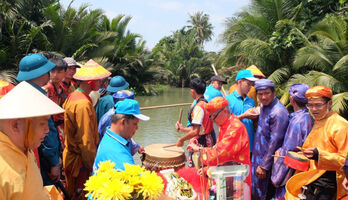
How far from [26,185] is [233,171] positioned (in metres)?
1.79

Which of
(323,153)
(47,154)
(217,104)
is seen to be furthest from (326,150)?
(47,154)

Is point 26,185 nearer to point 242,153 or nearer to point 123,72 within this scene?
point 242,153

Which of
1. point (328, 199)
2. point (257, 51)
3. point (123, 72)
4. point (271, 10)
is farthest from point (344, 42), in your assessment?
point (123, 72)

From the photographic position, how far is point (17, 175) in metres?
1.50

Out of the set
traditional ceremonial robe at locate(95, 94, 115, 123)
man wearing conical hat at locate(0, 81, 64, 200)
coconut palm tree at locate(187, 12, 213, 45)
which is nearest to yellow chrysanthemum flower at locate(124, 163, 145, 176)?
man wearing conical hat at locate(0, 81, 64, 200)

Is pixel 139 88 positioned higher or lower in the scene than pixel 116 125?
lower

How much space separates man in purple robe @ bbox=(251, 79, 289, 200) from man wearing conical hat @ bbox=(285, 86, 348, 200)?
44 cm

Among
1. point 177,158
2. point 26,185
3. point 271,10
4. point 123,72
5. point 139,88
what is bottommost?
point 139,88

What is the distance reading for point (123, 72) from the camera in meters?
20.0

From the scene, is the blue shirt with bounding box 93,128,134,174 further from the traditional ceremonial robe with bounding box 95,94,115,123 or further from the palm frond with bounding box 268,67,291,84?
the palm frond with bounding box 268,67,291,84

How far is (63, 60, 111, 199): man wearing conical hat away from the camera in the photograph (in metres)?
3.23

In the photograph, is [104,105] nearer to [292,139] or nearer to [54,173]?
[54,173]

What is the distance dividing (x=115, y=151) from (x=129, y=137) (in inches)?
8.8

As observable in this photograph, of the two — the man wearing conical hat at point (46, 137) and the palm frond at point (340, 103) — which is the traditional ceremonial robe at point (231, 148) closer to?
the man wearing conical hat at point (46, 137)
